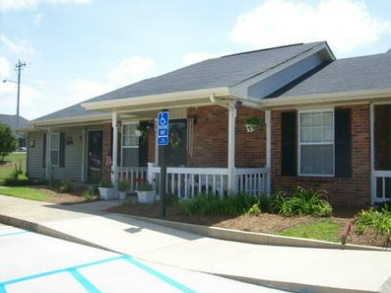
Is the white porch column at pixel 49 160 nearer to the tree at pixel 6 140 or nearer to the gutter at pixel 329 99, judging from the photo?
the gutter at pixel 329 99

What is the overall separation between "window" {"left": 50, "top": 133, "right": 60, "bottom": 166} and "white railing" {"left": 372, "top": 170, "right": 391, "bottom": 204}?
15.3 metres

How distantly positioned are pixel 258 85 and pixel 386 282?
23.5 feet

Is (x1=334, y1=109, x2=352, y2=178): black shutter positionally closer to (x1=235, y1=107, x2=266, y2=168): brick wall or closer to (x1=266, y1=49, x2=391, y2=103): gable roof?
(x1=266, y1=49, x2=391, y2=103): gable roof

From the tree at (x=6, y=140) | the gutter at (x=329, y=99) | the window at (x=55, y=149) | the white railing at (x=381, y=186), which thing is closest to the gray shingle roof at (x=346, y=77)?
the gutter at (x=329, y=99)

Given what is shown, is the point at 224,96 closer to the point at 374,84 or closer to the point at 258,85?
the point at 258,85

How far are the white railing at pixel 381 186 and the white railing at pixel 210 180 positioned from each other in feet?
8.99

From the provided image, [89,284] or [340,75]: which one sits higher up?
[340,75]

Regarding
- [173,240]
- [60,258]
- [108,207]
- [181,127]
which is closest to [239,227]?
[173,240]

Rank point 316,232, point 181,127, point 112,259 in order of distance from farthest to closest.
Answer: point 181,127 → point 316,232 → point 112,259

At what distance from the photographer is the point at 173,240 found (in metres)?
8.52

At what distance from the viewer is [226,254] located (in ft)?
24.6

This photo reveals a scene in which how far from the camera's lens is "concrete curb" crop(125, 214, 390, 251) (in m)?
7.48

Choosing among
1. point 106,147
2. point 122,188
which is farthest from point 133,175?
point 106,147

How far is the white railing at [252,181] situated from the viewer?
1131 centimetres
